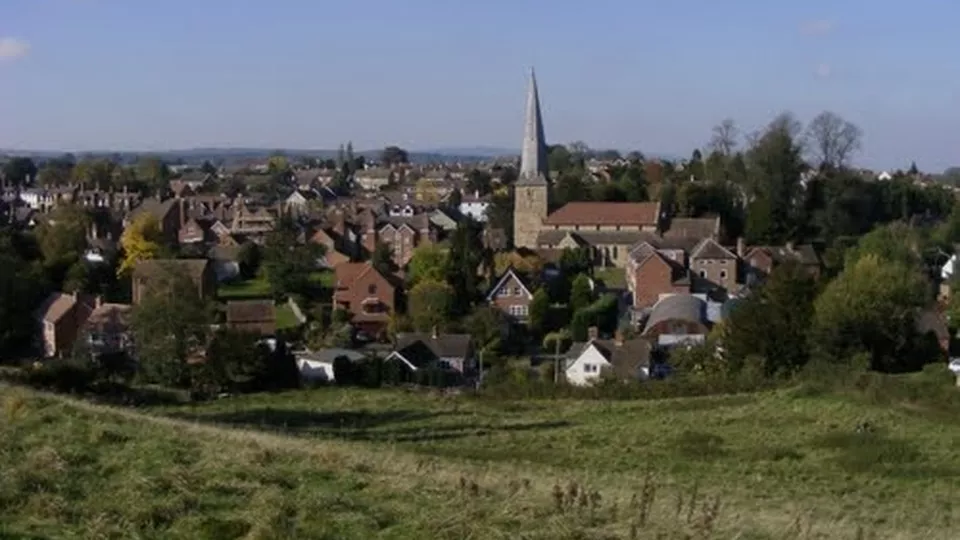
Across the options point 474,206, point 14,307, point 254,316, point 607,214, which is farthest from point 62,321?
point 474,206

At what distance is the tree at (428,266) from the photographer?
44844mm

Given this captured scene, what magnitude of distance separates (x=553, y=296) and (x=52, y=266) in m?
20.1

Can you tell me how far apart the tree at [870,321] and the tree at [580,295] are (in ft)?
37.7

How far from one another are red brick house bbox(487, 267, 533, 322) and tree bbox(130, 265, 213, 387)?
14.6 m

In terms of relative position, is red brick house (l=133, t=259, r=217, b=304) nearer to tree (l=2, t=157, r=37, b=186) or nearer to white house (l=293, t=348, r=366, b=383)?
white house (l=293, t=348, r=366, b=383)

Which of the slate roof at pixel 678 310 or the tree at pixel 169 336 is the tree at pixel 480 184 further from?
the tree at pixel 169 336

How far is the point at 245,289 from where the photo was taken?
52.8m

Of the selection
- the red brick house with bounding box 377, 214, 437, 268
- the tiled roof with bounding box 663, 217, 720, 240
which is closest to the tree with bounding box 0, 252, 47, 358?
the red brick house with bounding box 377, 214, 437, 268

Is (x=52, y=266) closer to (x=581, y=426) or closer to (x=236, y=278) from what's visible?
(x=236, y=278)

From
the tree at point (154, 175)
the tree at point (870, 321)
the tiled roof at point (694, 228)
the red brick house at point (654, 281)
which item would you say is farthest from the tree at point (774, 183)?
the tree at point (154, 175)

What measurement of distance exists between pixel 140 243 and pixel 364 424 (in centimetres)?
2988

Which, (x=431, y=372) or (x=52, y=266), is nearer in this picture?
(x=431, y=372)

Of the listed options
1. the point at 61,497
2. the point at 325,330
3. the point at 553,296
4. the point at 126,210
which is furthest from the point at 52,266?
the point at 61,497

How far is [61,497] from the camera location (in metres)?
7.21
